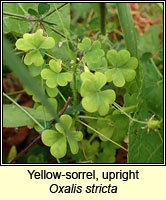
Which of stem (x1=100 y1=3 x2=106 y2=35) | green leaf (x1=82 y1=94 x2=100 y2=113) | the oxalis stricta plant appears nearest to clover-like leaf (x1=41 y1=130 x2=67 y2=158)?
the oxalis stricta plant

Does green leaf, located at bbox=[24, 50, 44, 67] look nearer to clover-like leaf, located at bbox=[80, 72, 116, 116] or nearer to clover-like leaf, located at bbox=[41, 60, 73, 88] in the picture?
clover-like leaf, located at bbox=[41, 60, 73, 88]

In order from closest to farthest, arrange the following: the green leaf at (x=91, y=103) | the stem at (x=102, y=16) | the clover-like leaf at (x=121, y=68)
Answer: the green leaf at (x=91, y=103) → the clover-like leaf at (x=121, y=68) → the stem at (x=102, y=16)

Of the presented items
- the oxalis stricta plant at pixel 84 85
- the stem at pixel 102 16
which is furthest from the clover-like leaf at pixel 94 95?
the stem at pixel 102 16

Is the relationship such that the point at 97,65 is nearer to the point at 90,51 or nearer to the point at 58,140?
the point at 90,51

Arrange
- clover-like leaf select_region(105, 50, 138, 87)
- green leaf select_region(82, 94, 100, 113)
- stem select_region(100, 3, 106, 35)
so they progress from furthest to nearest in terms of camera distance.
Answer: stem select_region(100, 3, 106, 35) < clover-like leaf select_region(105, 50, 138, 87) < green leaf select_region(82, 94, 100, 113)

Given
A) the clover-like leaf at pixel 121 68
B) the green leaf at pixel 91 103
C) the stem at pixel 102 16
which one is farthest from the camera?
the stem at pixel 102 16

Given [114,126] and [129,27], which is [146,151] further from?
[129,27]

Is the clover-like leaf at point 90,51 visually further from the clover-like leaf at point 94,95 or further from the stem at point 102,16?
the stem at point 102,16

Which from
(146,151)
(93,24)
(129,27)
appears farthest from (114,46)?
A: (146,151)
